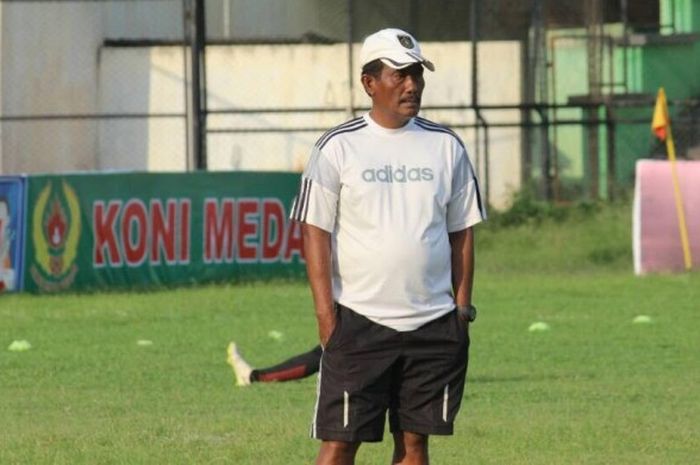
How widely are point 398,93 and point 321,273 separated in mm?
687

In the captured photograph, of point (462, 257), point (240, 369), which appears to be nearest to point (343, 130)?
point (462, 257)

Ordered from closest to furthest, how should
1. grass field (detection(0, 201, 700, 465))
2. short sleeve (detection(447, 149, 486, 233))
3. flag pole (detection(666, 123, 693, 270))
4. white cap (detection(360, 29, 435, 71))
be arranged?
1. white cap (detection(360, 29, 435, 71))
2. short sleeve (detection(447, 149, 486, 233))
3. grass field (detection(0, 201, 700, 465))
4. flag pole (detection(666, 123, 693, 270))

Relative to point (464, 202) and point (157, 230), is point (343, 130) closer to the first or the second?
point (464, 202)

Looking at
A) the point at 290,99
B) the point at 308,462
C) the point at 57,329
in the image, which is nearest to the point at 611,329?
the point at 57,329

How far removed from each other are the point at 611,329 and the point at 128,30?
56.9ft

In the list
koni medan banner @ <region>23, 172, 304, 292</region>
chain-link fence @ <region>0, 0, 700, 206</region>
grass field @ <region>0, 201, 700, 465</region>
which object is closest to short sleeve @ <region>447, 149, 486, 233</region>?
grass field @ <region>0, 201, 700, 465</region>

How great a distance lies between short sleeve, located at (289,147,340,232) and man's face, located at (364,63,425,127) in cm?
27

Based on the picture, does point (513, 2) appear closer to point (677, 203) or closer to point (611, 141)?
point (611, 141)

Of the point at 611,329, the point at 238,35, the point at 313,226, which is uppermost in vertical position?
the point at 238,35

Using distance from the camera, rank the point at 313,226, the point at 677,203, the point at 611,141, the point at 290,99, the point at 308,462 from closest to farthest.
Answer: the point at 313,226
the point at 308,462
the point at 677,203
the point at 611,141
the point at 290,99

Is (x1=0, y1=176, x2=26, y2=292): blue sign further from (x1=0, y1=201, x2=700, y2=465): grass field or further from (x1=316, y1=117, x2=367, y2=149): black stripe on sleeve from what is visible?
(x1=316, y1=117, x2=367, y2=149): black stripe on sleeve

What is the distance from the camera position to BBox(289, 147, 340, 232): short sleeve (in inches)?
256

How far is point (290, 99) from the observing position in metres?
30.3

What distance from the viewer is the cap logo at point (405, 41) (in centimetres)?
651
